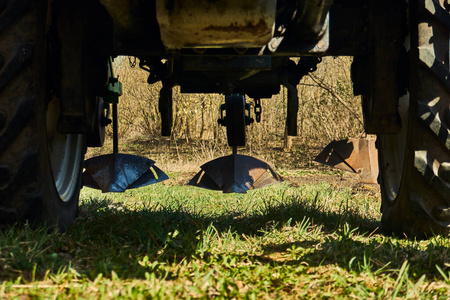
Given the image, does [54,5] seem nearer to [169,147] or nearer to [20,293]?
[20,293]

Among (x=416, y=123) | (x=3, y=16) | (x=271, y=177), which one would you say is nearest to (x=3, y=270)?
(x=3, y=16)

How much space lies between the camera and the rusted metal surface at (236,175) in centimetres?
333

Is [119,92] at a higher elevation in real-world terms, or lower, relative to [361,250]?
higher

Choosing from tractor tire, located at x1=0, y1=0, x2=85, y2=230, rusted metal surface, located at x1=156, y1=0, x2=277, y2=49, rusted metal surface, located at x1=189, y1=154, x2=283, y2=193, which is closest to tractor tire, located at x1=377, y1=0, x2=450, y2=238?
rusted metal surface, located at x1=156, y1=0, x2=277, y2=49

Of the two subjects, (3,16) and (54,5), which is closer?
(3,16)

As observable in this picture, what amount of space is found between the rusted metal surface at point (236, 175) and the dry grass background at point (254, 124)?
5.24 metres

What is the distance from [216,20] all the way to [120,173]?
182 centimetres

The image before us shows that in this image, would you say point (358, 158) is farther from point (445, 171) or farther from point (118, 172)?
point (445, 171)

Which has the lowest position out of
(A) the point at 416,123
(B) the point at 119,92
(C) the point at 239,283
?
(C) the point at 239,283

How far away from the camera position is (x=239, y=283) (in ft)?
5.31

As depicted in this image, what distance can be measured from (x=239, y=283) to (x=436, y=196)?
105 cm

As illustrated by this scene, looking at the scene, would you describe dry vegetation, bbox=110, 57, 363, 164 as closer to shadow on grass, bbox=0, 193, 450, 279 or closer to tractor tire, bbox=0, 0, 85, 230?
shadow on grass, bbox=0, 193, 450, 279

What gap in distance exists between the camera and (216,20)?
1.64 metres

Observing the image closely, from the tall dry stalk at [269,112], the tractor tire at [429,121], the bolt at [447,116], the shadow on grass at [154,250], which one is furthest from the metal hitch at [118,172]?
the tall dry stalk at [269,112]
